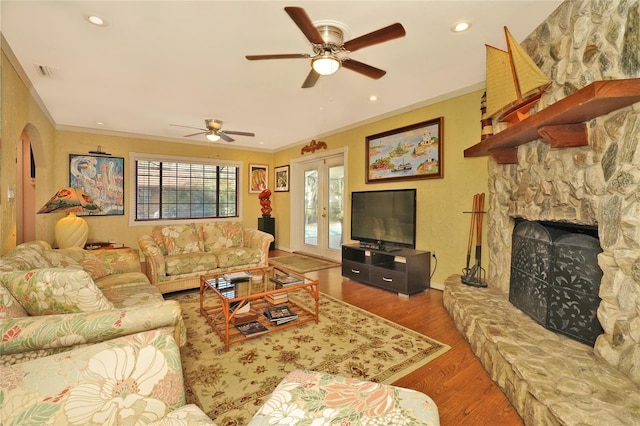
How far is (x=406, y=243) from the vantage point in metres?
3.77

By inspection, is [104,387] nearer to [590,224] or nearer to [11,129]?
[590,224]

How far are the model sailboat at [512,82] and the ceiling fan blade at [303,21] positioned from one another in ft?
4.09

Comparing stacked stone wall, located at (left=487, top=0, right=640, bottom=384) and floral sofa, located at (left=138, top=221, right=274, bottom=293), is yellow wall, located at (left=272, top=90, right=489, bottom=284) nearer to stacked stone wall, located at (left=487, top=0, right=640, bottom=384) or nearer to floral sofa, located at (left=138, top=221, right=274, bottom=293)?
stacked stone wall, located at (left=487, top=0, right=640, bottom=384)

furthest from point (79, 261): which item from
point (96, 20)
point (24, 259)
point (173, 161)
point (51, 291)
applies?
point (173, 161)

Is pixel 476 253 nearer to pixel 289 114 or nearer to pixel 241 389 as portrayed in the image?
pixel 241 389

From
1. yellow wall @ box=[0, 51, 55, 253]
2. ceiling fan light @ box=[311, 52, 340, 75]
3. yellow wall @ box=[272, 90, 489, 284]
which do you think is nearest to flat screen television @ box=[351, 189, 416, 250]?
yellow wall @ box=[272, 90, 489, 284]

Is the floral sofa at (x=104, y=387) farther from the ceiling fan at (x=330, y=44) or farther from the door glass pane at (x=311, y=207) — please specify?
Answer: the door glass pane at (x=311, y=207)

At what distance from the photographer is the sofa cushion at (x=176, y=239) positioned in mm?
3850

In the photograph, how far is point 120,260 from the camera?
10.0ft

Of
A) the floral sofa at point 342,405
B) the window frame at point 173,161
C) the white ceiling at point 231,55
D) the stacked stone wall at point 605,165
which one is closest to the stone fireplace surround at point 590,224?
the stacked stone wall at point 605,165

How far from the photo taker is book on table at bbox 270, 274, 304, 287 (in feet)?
9.03

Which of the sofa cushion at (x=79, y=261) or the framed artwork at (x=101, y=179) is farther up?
the framed artwork at (x=101, y=179)

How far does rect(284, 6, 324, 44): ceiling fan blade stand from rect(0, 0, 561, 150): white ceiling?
0.26 metres

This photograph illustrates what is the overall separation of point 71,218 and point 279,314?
337 centimetres
